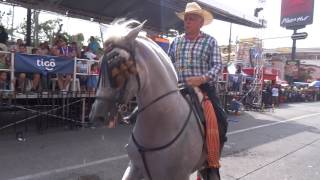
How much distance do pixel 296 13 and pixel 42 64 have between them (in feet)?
183

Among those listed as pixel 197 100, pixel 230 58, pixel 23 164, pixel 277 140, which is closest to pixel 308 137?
pixel 277 140

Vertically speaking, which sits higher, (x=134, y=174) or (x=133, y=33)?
(x=133, y=33)

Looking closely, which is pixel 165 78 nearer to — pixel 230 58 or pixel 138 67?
pixel 138 67

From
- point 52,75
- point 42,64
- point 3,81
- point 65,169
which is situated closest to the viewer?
point 65,169

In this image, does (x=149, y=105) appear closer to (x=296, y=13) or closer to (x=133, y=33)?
(x=133, y=33)

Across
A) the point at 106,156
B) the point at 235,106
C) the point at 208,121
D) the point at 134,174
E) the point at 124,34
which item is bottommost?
the point at 106,156

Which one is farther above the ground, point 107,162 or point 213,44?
point 213,44

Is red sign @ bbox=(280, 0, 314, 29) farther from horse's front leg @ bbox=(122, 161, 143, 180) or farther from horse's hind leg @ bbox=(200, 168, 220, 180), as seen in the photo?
horse's front leg @ bbox=(122, 161, 143, 180)

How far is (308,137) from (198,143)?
423 inches

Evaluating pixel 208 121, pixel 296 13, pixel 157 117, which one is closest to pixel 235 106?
pixel 208 121

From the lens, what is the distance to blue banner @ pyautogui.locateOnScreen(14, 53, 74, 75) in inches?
401

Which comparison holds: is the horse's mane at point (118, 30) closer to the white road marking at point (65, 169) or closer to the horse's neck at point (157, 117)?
the horse's neck at point (157, 117)

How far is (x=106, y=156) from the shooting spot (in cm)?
835

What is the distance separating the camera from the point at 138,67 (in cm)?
306
